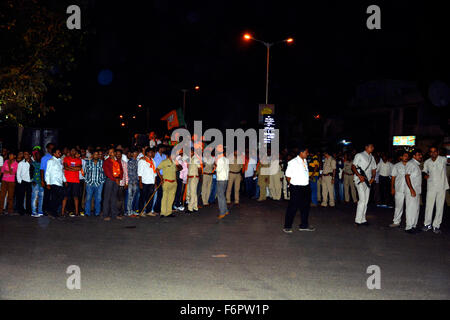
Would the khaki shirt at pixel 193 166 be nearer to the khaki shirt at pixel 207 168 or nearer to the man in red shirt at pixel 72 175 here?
the khaki shirt at pixel 207 168

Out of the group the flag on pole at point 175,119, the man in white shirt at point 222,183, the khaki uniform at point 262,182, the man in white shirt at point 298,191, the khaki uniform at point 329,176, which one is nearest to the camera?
the man in white shirt at point 298,191

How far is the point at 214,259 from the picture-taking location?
317 inches

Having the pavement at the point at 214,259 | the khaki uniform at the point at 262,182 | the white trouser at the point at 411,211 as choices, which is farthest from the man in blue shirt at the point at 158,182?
the white trouser at the point at 411,211

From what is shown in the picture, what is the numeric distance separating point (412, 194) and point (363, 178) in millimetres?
1177

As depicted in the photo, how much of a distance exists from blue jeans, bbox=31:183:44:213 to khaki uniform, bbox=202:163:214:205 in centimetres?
560

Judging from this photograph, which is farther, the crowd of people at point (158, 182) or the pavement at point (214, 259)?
the crowd of people at point (158, 182)

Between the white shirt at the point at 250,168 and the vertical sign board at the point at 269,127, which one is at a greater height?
the vertical sign board at the point at 269,127

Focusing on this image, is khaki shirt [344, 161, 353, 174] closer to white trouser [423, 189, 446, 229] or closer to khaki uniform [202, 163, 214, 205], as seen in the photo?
khaki uniform [202, 163, 214, 205]

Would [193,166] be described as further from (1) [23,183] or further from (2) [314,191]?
(1) [23,183]

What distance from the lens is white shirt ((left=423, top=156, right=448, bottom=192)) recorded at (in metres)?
11.6

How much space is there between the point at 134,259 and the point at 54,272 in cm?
140

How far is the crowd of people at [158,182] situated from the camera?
1161 centimetres

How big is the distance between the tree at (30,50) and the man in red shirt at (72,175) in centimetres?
164

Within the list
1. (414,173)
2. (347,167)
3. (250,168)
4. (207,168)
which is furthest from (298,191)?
(250,168)
